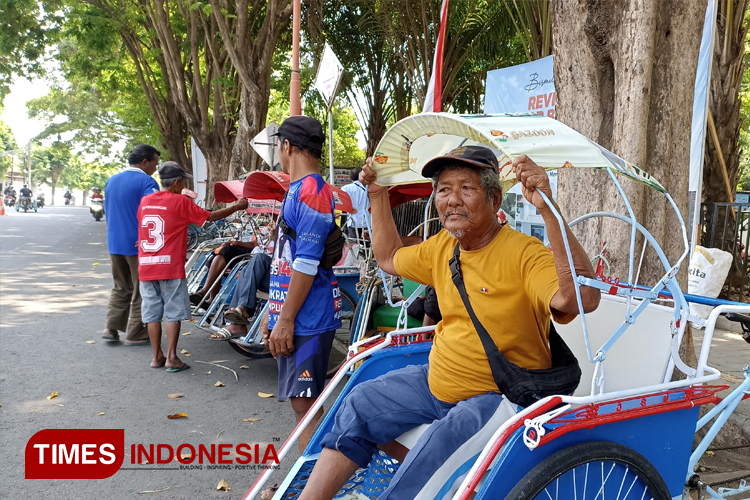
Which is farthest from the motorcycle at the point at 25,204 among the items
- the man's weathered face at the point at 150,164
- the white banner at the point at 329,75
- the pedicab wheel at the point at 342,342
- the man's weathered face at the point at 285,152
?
the man's weathered face at the point at 285,152

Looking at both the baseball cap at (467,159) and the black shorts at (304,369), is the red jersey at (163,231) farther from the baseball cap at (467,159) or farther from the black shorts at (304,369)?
the baseball cap at (467,159)

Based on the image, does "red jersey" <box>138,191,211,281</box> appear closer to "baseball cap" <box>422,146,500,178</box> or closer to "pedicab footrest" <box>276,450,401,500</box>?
"pedicab footrest" <box>276,450,401,500</box>

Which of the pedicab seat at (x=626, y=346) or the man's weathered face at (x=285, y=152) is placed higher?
the man's weathered face at (x=285, y=152)

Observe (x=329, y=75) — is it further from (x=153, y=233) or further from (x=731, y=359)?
(x=731, y=359)

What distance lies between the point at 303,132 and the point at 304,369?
1237 millimetres

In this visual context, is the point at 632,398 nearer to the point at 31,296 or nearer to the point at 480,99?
the point at 31,296

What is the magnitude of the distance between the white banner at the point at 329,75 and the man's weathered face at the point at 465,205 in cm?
452

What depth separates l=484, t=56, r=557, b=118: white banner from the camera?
6.90m

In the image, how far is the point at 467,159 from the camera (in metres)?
2.34

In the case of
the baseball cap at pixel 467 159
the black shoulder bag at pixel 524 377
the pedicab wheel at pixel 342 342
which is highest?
the baseball cap at pixel 467 159

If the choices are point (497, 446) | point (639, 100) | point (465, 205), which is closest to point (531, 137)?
point (465, 205)

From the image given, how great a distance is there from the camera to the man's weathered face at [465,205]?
2.38 meters

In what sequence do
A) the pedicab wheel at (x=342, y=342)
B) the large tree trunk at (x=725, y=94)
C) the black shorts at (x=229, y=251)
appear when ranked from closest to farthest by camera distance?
the pedicab wheel at (x=342, y=342) < the black shorts at (x=229, y=251) < the large tree trunk at (x=725, y=94)

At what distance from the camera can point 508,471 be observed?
1.90 m
